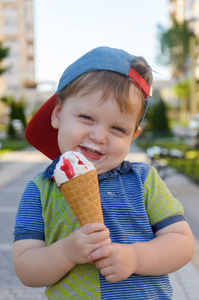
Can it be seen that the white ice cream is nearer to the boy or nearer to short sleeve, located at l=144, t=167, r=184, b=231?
the boy

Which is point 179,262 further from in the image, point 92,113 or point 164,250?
point 92,113

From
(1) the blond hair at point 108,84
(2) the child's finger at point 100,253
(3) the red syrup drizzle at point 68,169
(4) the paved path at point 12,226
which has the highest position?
(1) the blond hair at point 108,84

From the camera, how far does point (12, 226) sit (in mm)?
5449

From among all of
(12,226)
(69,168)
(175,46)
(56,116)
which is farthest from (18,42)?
(69,168)

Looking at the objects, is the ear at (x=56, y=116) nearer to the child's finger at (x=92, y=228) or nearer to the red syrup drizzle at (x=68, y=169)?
the red syrup drizzle at (x=68, y=169)

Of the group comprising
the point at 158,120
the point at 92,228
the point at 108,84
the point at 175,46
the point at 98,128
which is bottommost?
the point at 175,46

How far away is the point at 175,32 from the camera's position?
5109 cm

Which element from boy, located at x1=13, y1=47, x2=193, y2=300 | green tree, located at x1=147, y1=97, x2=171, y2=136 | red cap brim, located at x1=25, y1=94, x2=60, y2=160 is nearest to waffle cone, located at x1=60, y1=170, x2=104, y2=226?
boy, located at x1=13, y1=47, x2=193, y2=300

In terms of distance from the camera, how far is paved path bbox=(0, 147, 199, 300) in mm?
3455

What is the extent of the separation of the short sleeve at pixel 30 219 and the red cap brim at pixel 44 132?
0.33 metres

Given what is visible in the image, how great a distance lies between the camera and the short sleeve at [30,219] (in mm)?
1651

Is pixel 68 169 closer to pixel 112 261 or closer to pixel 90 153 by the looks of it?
pixel 90 153

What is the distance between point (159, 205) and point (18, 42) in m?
68.3

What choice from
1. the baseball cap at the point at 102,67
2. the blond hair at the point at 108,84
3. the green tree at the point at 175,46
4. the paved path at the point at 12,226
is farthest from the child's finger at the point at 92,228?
the green tree at the point at 175,46
